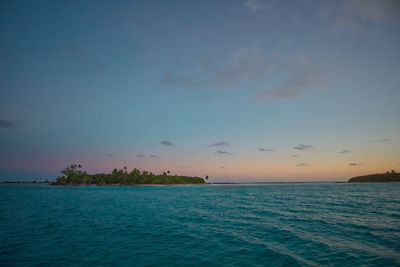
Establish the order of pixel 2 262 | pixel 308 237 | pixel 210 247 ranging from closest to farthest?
pixel 2 262 → pixel 210 247 → pixel 308 237

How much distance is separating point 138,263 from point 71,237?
11.0 metres

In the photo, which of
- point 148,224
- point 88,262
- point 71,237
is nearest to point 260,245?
point 88,262

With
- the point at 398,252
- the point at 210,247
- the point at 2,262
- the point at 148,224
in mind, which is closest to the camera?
the point at 2,262

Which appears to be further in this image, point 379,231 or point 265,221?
point 265,221

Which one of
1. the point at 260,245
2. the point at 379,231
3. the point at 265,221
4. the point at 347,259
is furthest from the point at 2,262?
the point at 379,231

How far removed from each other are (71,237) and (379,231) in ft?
104

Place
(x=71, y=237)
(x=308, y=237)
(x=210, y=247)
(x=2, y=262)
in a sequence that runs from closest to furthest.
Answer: (x=2, y=262) < (x=210, y=247) < (x=308, y=237) < (x=71, y=237)

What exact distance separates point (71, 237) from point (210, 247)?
47.3ft

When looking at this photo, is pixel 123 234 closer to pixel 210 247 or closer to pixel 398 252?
pixel 210 247

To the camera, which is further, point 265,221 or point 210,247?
point 265,221

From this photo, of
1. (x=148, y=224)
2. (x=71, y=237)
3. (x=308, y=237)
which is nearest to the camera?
(x=308, y=237)

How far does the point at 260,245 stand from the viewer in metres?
16.7

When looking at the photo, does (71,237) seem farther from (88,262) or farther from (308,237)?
(308,237)

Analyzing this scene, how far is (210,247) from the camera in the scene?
1639 cm
